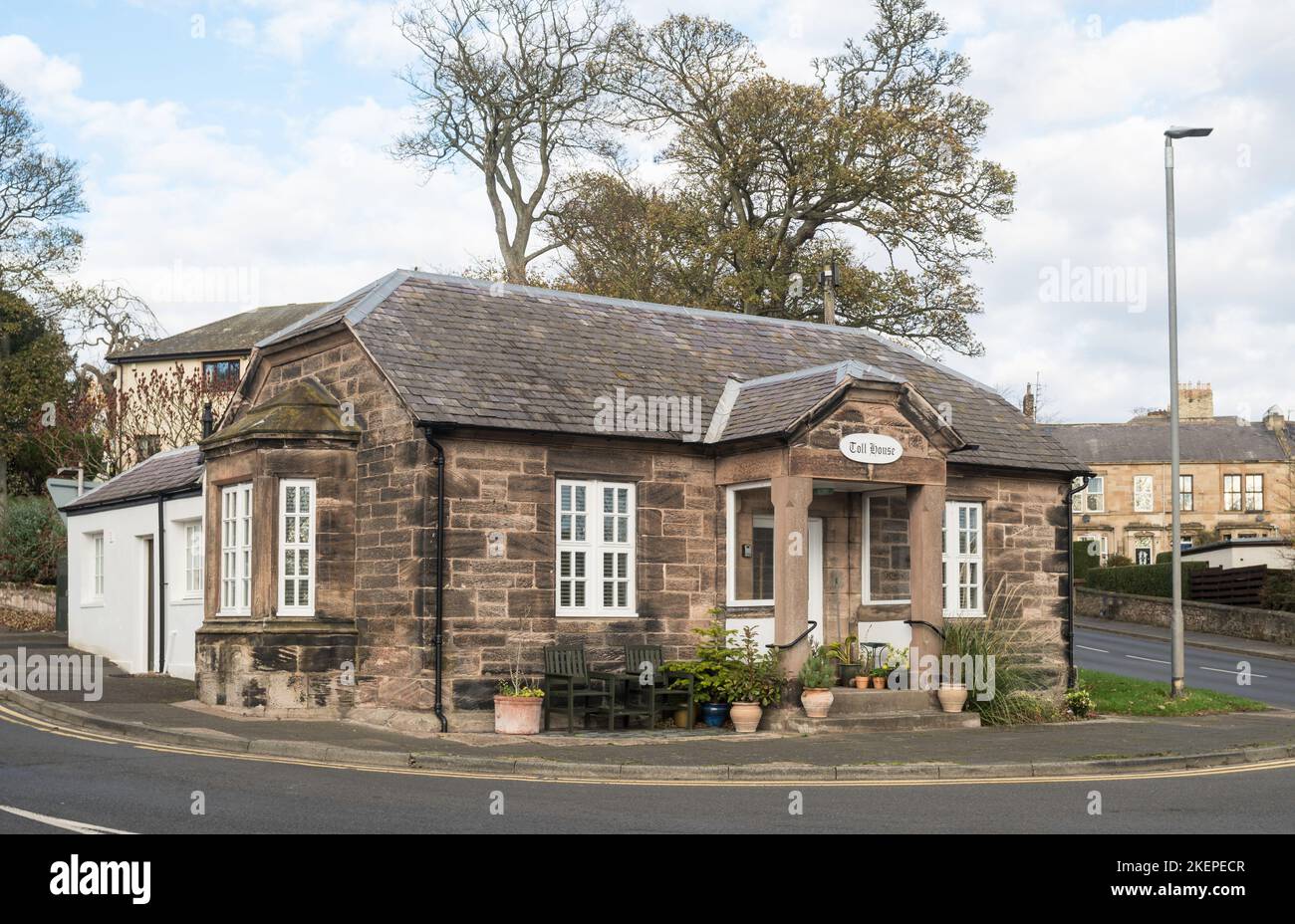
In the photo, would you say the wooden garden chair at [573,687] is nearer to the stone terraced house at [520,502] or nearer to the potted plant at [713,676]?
the stone terraced house at [520,502]

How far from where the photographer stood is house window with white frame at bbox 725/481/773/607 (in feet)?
65.6

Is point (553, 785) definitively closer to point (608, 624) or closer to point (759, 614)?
point (608, 624)

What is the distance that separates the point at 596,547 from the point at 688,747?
355 cm

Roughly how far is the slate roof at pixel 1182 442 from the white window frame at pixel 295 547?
50.9 metres

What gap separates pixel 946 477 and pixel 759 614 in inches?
145

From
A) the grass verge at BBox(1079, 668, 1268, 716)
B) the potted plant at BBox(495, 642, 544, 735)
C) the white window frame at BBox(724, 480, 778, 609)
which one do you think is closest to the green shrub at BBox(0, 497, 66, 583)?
the white window frame at BBox(724, 480, 778, 609)

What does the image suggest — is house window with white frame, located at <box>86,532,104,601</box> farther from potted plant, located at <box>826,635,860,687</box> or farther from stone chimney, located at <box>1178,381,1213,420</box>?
stone chimney, located at <box>1178,381,1213,420</box>

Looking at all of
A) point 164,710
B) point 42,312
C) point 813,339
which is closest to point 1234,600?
point 813,339

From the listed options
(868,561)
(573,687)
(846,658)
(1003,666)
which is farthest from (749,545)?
(1003,666)

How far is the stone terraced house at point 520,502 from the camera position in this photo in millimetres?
17953

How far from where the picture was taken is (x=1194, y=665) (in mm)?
32750

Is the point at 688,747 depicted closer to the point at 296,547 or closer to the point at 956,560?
the point at 296,547

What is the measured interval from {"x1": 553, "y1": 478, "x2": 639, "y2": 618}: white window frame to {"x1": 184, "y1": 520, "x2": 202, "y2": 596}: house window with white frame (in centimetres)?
737
